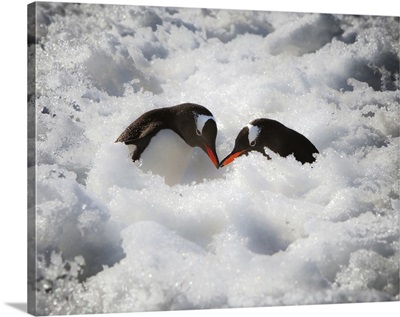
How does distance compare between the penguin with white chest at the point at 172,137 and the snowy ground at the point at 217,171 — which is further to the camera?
the penguin with white chest at the point at 172,137

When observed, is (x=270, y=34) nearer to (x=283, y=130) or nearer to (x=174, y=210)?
(x=283, y=130)

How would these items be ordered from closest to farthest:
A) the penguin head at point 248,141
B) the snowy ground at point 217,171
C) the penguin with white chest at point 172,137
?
1. the snowy ground at point 217,171
2. the penguin with white chest at point 172,137
3. the penguin head at point 248,141

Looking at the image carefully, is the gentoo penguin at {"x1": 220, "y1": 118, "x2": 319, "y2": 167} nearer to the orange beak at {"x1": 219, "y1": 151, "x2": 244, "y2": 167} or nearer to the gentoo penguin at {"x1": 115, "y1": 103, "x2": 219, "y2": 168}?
the orange beak at {"x1": 219, "y1": 151, "x2": 244, "y2": 167}

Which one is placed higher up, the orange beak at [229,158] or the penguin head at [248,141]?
the penguin head at [248,141]

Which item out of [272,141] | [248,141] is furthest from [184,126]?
[272,141]

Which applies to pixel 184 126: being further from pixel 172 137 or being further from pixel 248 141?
pixel 248 141

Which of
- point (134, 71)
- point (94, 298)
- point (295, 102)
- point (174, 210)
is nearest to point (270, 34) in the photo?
point (295, 102)

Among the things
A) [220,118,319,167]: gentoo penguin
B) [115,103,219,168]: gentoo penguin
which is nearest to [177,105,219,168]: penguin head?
[115,103,219,168]: gentoo penguin

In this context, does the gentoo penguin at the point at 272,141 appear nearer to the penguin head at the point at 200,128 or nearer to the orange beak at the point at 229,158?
the orange beak at the point at 229,158

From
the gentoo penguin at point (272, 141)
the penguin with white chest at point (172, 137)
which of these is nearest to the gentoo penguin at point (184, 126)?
the penguin with white chest at point (172, 137)
